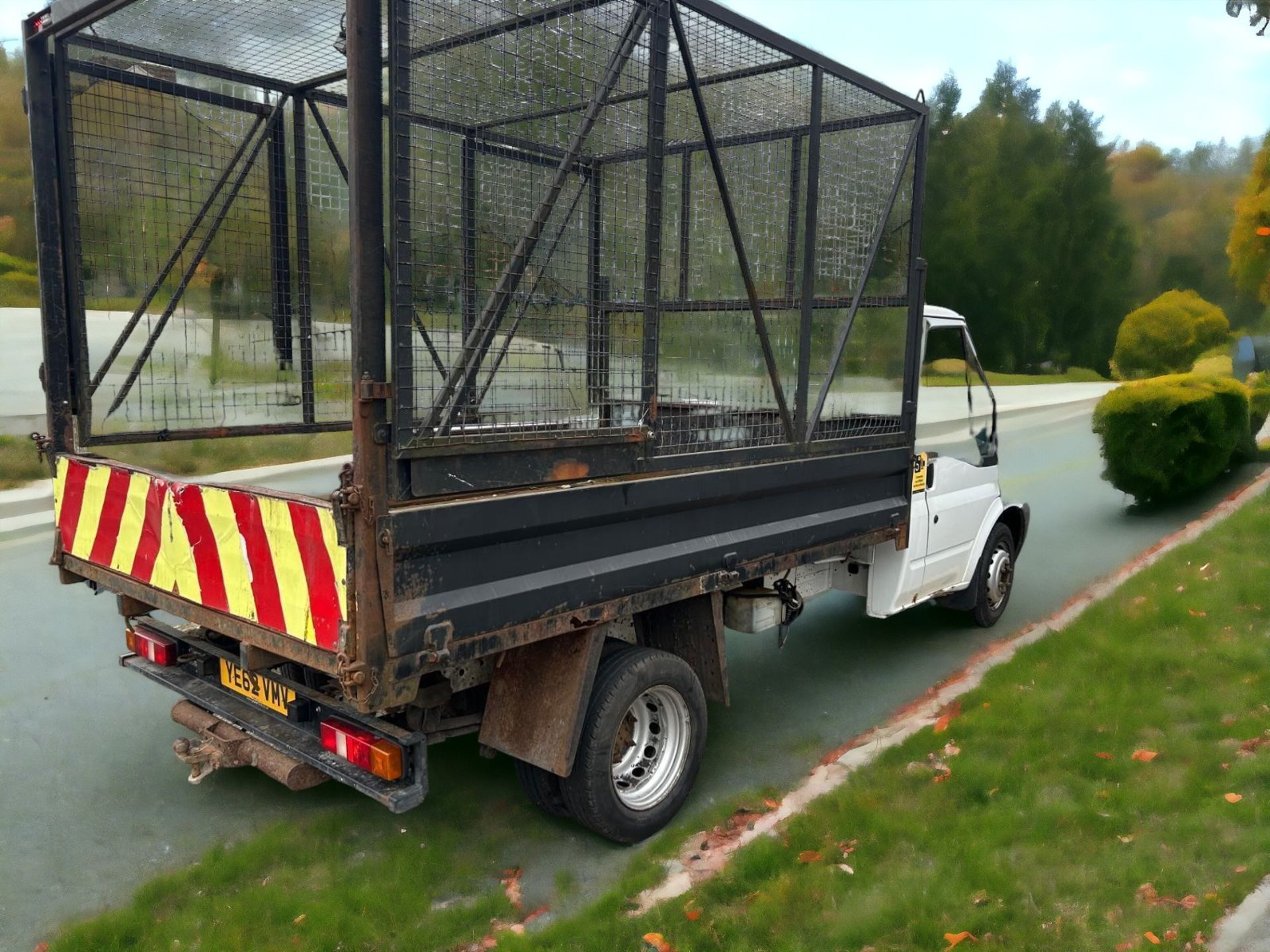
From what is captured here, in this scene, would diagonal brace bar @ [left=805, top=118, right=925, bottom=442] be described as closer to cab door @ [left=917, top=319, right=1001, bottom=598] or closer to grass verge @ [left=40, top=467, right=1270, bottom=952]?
cab door @ [left=917, top=319, right=1001, bottom=598]

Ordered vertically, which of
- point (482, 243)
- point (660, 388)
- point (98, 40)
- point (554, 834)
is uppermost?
point (98, 40)

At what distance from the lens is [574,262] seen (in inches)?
163

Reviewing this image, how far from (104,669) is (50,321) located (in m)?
2.49

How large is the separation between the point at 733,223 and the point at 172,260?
2619 mm

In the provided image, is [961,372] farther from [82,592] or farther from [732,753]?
[82,592]

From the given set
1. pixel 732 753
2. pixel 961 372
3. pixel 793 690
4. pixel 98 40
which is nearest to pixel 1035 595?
pixel 961 372

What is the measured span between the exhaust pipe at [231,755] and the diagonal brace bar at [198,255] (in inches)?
58.8

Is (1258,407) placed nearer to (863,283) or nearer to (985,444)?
(985,444)

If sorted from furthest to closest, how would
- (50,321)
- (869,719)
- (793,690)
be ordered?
(793,690), (869,719), (50,321)

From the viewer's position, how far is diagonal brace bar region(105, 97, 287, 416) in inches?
170

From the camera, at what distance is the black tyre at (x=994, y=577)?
6207mm

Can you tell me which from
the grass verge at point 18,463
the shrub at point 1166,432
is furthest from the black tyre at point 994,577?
the grass verge at point 18,463

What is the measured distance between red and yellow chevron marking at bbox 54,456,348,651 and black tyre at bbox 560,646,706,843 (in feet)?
3.58

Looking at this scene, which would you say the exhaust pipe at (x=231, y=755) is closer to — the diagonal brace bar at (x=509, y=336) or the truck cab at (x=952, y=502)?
the diagonal brace bar at (x=509, y=336)
